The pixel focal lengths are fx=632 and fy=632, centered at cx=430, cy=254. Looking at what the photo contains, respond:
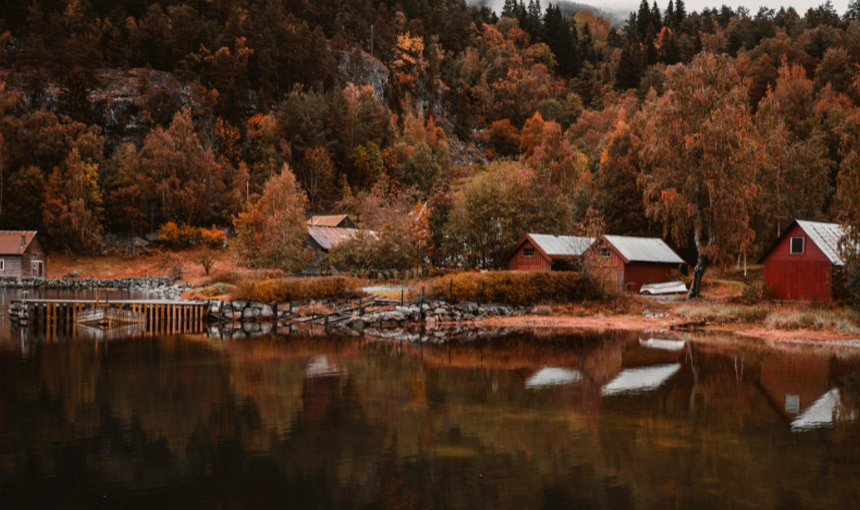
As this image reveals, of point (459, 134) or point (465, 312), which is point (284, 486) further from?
point (459, 134)

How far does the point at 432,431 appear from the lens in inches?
520

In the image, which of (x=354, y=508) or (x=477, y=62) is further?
(x=477, y=62)

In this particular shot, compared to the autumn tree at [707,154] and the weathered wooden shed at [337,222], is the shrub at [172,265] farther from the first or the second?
the autumn tree at [707,154]

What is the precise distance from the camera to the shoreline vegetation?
98.7ft

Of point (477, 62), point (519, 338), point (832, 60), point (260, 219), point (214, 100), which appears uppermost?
point (477, 62)

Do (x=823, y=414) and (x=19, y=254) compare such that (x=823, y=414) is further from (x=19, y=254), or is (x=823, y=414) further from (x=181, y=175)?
(x=181, y=175)

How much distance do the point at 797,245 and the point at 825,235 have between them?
64.7 inches

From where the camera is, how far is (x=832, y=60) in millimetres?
86562

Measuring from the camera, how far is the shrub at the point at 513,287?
37.3 m

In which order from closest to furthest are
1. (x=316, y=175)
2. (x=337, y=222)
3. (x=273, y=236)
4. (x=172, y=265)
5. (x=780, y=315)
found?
(x=780, y=315) → (x=273, y=236) → (x=172, y=265) → (x=337, y=222) → (x=316, y=175)

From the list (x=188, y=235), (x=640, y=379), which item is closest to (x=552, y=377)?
(x=640, y=379)

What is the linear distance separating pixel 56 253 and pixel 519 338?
61.5m

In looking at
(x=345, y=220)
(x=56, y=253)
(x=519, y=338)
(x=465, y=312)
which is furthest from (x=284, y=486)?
(x=56, y=253)

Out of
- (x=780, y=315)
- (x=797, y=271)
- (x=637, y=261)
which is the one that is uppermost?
(x=637, y=261)
